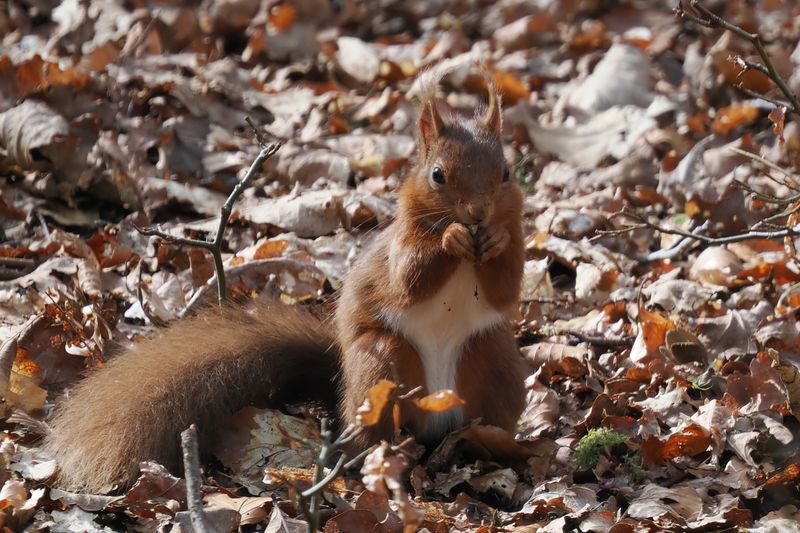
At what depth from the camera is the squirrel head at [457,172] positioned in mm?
2984

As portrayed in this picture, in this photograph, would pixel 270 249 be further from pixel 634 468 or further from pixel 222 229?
pixel 634 468

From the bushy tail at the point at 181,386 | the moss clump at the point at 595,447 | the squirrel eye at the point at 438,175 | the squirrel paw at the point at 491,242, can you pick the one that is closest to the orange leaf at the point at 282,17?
the bushy tail at the point at 181,386

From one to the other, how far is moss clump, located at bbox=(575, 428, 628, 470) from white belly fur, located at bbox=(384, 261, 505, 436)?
424 millimetres

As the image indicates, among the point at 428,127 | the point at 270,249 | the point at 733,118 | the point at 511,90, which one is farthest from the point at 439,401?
the point at 511,90

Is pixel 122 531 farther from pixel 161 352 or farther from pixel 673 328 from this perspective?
pixel 673 328

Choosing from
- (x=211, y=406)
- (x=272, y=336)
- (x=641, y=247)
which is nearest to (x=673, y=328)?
(x=641, y=247)

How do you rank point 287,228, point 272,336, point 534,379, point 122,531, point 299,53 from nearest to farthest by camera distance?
point 122,531
point 272,336
point 534,379
point 287,228
point 299,53

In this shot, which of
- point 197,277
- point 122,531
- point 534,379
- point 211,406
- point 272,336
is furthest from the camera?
point 197,277

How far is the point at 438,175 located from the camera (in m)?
3.03

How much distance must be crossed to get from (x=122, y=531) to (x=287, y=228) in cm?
203

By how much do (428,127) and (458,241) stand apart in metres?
0.44

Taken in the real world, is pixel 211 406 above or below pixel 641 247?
above

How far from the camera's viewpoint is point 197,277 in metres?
4.10

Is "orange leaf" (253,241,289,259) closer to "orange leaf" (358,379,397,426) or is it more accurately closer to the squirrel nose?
the squirrel nose
